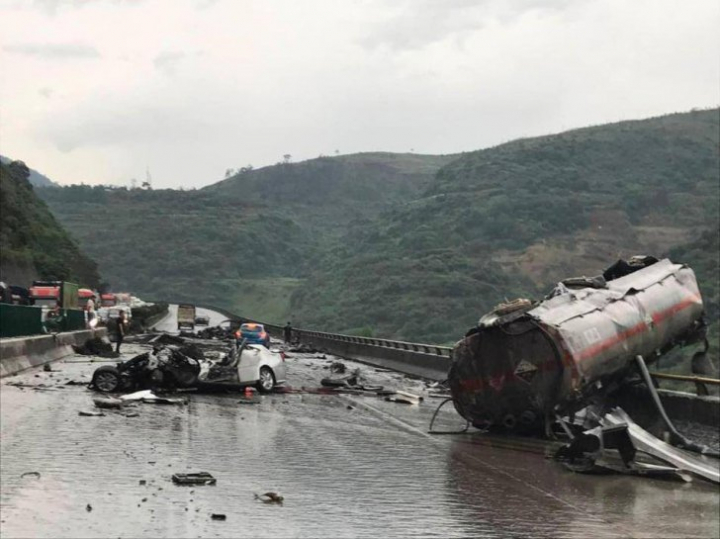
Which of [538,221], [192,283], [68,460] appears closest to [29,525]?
[68,460]

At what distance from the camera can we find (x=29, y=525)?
7.43 meters

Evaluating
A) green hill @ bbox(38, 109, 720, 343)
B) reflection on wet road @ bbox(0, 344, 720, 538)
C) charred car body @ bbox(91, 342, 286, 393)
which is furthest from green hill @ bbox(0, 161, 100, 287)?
reflection on wet road @ bbox(0, 344, 720, 538)

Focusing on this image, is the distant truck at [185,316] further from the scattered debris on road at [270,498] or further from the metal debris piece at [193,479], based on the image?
the scattered debris on road at [270,498]

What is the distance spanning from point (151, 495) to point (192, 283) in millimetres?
187235

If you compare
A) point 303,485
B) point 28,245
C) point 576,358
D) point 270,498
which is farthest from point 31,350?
point 28,245

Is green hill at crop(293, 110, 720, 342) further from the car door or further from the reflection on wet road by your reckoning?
the reflection on wet road

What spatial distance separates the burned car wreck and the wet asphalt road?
2.03 feet

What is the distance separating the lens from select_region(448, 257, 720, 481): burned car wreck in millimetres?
13469

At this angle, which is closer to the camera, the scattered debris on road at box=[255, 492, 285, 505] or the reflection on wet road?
the reflection on wet road

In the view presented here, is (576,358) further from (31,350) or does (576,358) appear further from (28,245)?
(28,245)

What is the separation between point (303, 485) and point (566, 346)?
5.13 meters

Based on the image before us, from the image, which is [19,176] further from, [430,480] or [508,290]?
[430,480]

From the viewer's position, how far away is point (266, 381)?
21.8 meters

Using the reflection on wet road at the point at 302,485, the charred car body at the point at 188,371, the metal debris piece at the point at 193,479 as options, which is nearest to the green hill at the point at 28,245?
the charred car body at the point at 188,371
